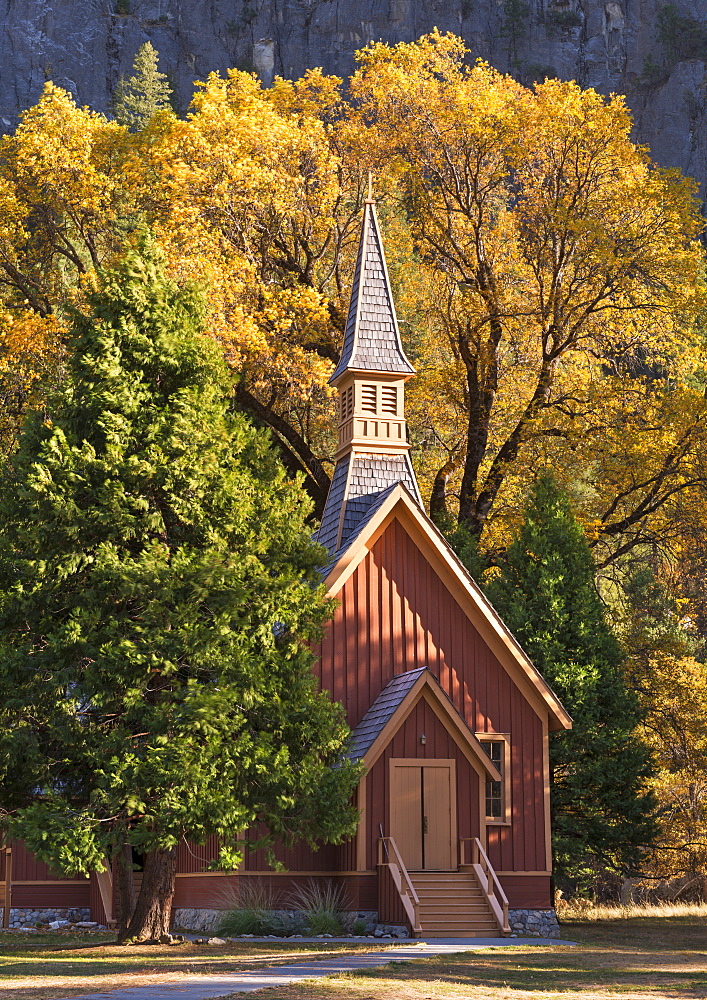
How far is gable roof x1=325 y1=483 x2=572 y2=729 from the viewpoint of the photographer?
2312 cm

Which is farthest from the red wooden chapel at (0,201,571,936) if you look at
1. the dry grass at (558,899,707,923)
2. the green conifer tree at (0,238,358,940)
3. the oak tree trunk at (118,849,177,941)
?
the dry grass at (558,899,707,923)

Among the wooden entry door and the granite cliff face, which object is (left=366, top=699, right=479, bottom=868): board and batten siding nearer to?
the wooden entry door

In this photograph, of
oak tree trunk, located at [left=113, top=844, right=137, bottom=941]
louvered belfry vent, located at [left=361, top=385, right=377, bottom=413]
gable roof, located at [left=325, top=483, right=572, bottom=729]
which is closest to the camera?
oak tree trunk, located at [left=113, top=844, right=137, bottom=941]

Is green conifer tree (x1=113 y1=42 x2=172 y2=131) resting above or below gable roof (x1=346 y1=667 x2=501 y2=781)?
above

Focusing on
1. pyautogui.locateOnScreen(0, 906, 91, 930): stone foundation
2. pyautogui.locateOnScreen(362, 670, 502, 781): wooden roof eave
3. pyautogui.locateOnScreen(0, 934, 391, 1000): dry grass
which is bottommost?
pyautogui.locateOnScreen(0, 906, 91, 930): stone foundation

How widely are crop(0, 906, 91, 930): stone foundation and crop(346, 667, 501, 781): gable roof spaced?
32.3ft

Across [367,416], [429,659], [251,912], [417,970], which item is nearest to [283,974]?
[417,970]

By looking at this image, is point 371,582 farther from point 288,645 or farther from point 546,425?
point 546,425

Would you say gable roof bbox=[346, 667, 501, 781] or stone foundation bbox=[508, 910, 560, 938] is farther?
stone foundation bbox=[508, 910, 560, 938]

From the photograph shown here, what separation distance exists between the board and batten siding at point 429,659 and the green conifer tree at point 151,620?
12.0 feet

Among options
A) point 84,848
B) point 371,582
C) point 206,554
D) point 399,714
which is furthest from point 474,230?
point 84,848

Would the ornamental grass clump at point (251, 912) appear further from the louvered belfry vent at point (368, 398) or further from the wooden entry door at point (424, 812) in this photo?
the louvered belfry vent at point (368, 398)

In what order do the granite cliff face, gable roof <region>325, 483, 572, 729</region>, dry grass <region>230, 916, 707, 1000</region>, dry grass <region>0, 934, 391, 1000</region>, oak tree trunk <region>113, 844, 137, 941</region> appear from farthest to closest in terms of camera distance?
the granite cliff face, gable roof <region>325, 483, 572, 729</region>, oak tree trunk <region>113, 844, 137, 941</region>, dry grass <region>0, 934, 391, 1000</region>, dry grass <region>230, 916, 707, 1000</region>

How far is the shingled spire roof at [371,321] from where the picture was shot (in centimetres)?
2616
